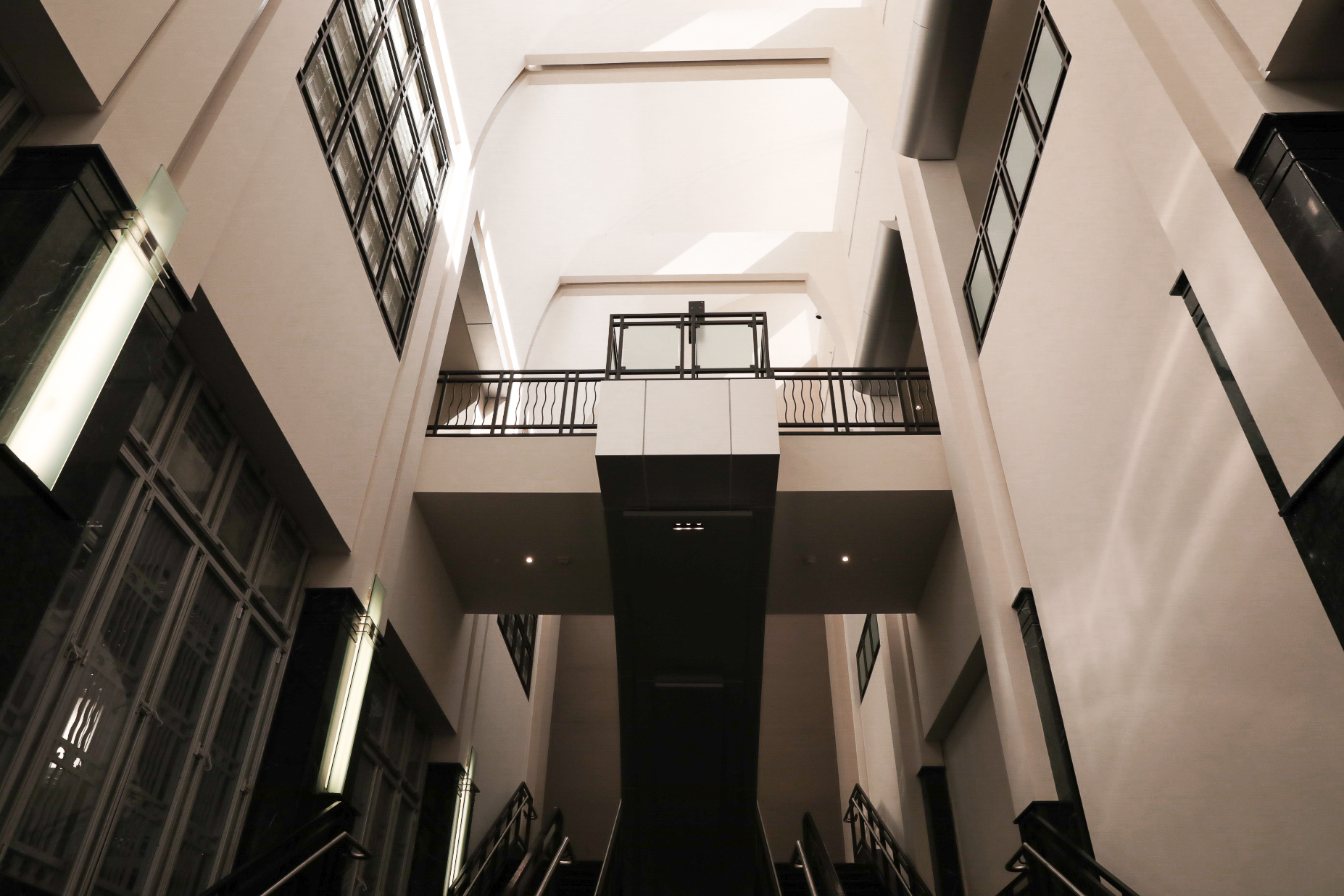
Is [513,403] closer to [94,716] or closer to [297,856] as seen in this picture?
[297,856]

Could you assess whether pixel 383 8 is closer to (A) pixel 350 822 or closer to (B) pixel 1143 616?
(A) pixel 350 822

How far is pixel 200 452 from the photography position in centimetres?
623

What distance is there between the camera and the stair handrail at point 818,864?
9339mm

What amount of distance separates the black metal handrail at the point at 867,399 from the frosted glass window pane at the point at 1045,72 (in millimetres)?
3207

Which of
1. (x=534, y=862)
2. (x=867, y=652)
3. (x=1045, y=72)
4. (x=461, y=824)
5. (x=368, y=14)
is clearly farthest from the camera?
(x=867, y=652)

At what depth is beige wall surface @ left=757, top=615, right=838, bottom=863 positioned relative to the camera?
1616 centimetres

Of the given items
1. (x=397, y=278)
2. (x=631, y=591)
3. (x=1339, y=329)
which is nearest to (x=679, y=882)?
(x=631, y=591)

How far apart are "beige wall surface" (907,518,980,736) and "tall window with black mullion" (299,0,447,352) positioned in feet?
20.1

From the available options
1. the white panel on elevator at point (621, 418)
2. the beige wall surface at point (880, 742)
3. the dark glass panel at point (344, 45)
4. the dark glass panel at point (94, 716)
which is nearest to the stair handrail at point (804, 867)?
the beige wall surface at point (880, 742)

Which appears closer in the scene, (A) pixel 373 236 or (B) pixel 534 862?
(A) pixel 373 236

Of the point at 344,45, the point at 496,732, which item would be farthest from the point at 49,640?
the point at 496,732

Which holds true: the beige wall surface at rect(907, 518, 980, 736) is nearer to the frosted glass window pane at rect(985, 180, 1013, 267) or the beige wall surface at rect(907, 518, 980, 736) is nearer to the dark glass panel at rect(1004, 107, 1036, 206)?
the frosted glass window pane at rect(985, 180, 1013, 267)

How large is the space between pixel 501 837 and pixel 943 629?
645cm

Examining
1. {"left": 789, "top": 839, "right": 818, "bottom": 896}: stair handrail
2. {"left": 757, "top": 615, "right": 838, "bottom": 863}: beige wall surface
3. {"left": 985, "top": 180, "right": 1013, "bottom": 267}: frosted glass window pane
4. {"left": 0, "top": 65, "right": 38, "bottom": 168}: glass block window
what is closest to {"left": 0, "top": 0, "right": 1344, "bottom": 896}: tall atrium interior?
{"left": 0, "top": 65, "right": 38, "bottom": 168}: glass block window
